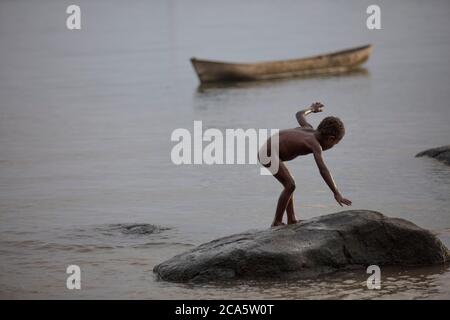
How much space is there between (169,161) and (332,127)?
10.1m

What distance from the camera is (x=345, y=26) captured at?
63.8 m

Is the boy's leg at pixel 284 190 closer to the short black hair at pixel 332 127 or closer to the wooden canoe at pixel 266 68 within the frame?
the short black hair at pixel 332 127

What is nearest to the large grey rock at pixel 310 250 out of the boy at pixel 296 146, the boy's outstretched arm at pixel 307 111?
the boy at pixel 296 146

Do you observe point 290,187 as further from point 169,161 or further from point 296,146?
point 169,161

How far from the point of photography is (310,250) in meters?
10.3

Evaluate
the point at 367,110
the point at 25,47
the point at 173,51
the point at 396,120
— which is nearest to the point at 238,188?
the point at 396,120

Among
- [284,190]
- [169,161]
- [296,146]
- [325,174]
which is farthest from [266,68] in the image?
[325,174]

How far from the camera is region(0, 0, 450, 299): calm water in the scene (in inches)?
452

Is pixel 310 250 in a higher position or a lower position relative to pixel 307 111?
lower

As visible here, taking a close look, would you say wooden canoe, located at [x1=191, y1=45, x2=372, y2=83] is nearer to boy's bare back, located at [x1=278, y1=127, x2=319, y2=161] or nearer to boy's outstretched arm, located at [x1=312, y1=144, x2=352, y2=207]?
boy's bare back, located at [x1=278, y1=127, x2=319, y2=161]

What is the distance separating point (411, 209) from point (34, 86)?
25.3 m

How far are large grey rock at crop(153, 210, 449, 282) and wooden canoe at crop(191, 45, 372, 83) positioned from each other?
77.1ft

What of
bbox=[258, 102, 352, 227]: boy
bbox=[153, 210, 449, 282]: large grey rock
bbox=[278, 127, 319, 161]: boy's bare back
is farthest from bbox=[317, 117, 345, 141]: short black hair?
bbox=[153, 210, 449, 282]: large grey rock

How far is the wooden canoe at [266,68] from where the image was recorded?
34125mm
